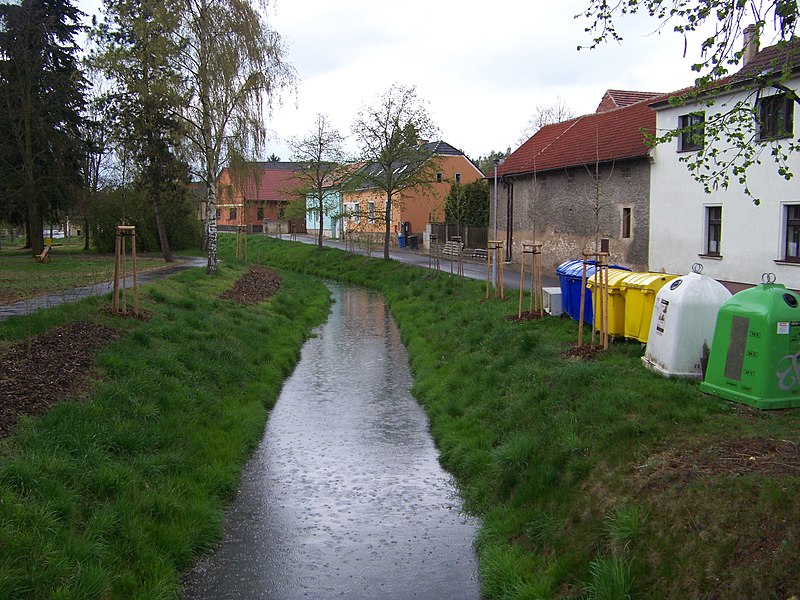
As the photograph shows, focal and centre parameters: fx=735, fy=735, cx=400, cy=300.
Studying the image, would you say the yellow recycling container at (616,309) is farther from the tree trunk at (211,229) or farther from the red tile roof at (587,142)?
the tree trunk at (211,229)

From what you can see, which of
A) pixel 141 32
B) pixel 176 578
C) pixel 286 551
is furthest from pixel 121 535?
pixel 141 32

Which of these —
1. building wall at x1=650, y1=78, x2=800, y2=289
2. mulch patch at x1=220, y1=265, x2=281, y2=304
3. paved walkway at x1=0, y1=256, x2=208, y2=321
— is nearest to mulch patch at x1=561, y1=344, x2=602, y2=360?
paved walkway at x1=0, y1=256, x2=208, y2=321

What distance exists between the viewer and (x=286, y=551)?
24.1 ft

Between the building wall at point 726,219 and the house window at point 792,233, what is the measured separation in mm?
146

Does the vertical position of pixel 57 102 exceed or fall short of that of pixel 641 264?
it exceeds it

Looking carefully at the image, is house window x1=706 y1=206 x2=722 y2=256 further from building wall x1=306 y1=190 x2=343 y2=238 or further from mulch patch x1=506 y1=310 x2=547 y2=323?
building wall x1=306 y1=190 x2=343 y2=238

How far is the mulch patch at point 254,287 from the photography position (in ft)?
70.3

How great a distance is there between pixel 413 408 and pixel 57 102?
24.2 metres

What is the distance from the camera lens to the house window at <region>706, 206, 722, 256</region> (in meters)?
24.6

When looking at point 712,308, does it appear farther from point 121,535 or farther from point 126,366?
point 126,366

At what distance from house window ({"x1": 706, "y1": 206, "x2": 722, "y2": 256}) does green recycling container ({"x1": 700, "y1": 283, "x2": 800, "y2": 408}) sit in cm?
1805

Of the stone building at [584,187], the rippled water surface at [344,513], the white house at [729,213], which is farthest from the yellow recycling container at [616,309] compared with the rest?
the stone building at [584,187]

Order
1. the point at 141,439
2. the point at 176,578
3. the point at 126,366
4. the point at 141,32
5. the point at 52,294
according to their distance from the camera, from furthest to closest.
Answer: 1. the point at 141,32
2. the point at 52,294
3. the point at 126,366
4. the point at 141,439
5. the point at 176,578

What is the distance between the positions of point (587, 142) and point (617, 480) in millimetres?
28919
